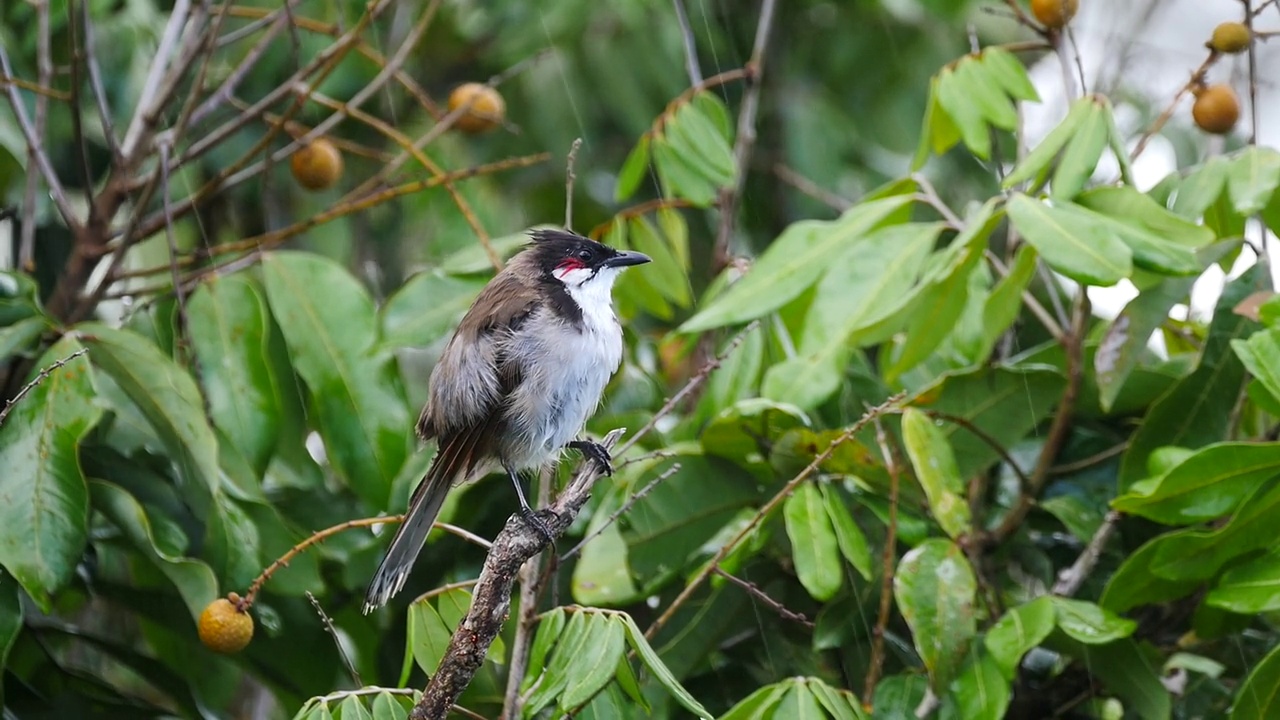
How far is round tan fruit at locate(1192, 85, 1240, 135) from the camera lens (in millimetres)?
3559

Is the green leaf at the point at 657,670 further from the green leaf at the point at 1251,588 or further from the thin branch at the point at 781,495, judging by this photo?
the green leaf at the point at 1251,588

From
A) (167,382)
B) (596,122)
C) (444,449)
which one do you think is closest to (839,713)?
(444,449)

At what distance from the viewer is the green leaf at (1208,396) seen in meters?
3.36

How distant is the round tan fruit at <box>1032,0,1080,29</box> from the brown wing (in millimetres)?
1503

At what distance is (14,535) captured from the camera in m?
2.96

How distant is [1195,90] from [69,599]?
3.40 metres

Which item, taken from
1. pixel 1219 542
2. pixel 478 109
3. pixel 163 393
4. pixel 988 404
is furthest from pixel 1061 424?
pixel 163 393

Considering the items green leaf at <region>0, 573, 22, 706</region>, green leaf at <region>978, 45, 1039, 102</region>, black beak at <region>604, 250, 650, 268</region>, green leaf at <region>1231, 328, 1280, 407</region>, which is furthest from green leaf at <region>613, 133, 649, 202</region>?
green leaf at <region>0, 573, 22, 706</region>

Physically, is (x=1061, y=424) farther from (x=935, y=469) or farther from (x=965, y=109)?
(x=965, y=109)

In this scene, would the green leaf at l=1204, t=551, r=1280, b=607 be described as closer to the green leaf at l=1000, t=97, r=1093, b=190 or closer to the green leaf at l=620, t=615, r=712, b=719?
the green leaf at l=1000, t=97, r=1093, b=190

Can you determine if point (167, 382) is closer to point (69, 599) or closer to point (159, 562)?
point (159, 562)

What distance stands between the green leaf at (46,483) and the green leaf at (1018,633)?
203cm

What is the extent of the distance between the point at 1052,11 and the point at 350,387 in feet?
6.72

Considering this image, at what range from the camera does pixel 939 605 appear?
306 cm
